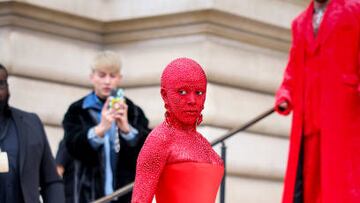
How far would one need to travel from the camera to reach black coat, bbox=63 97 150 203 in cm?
685

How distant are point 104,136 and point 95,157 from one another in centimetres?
18

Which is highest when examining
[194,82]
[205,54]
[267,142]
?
[194,82]

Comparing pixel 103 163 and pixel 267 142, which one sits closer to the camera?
pixel 103 163

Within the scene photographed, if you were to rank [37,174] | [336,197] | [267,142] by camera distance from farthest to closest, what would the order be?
[267,142] < [336,197] < [37,174]

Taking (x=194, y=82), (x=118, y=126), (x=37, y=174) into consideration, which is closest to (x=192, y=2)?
(x=118, y=126)

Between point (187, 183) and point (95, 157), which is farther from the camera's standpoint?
point (95, 157)

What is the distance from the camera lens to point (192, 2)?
8867mm

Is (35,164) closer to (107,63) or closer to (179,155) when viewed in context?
(107,63)

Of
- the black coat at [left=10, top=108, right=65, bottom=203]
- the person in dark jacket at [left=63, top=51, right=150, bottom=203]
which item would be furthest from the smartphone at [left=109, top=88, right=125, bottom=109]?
the black coat at [left=10, top=108, right=65, bottom=203]

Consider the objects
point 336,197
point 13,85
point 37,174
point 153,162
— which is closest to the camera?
point 153,162

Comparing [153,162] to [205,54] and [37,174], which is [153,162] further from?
[205,54]

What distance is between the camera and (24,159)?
5785mm

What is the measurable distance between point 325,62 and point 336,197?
2.96 feet

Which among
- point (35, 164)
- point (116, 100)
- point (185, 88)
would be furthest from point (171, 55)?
point (185, 88)
